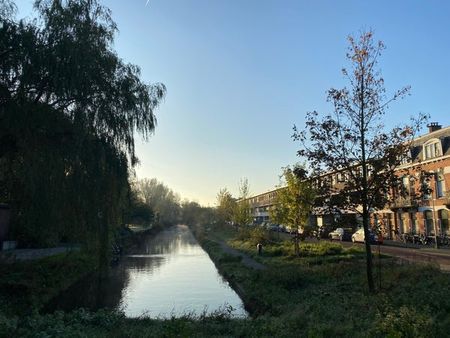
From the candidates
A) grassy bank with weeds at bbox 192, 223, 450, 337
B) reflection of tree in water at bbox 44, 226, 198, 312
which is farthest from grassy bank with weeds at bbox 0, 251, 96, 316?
grassy bank with weeds at bbox 192, 223, 450, 337

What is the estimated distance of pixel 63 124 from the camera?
14.8m

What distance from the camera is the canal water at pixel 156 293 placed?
1927 centimetres

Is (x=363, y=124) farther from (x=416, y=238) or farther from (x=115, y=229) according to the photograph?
(x=416, y=238)

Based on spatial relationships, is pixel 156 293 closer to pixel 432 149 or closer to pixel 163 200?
pixel 432 149

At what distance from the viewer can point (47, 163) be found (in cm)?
1398

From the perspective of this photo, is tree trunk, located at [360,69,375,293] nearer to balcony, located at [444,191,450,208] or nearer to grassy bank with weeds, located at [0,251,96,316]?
grassy bank with weeds, located at [0,251,96,316]

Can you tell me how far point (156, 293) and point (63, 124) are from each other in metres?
11.6

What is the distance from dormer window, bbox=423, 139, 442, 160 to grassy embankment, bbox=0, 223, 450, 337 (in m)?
24.0

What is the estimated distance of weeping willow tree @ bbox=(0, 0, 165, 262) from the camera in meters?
13.9

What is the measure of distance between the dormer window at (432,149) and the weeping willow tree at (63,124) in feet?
108

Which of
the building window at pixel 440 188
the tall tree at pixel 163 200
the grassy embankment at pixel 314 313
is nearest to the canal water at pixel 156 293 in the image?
the grassy embankment at pixel 314 313

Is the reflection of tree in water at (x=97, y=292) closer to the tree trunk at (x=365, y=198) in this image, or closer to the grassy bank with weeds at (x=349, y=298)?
the grassy bank with weeds at (x=349, y=298)

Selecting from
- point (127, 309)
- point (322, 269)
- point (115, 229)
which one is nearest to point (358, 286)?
point (322, 269)

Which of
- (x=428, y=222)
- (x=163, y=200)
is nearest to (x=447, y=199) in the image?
(x=428, y=222)
